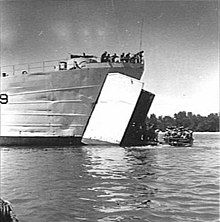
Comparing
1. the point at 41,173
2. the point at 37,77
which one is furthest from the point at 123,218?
the point at 37,77

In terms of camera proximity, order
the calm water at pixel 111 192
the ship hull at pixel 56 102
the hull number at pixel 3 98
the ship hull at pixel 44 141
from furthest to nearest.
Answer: the hull number at pixel 3 98 < the ship hull at pixel 44 141 < the ship hull at pixel 56 102 < the calm water at pixel 111 192

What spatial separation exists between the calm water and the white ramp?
7.97m

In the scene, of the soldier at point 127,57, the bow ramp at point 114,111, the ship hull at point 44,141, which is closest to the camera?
the bow ramp at point 114,111

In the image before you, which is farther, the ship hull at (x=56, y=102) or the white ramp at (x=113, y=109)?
the ship hull at (x=56, y=102)

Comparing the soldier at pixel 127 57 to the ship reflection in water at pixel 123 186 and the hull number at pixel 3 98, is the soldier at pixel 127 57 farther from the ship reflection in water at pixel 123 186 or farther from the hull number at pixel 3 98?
the ship reflection in water at pixel 123 186

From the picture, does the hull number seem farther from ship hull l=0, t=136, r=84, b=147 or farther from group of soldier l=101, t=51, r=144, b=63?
group of soldier l=101, t=51, r=144, b=63

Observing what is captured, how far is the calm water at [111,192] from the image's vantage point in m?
5.85

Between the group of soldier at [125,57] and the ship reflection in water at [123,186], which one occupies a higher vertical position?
the group of soldier at [125,57]

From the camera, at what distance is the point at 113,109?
20609 mm

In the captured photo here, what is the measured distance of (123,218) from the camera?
5613 millimetres

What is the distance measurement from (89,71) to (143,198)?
14681mm

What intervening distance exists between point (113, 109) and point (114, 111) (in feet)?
0.48

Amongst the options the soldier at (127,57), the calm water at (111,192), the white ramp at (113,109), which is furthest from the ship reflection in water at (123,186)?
the soldier at (127,57)

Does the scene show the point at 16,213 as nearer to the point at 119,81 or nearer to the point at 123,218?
the point at 123,218
